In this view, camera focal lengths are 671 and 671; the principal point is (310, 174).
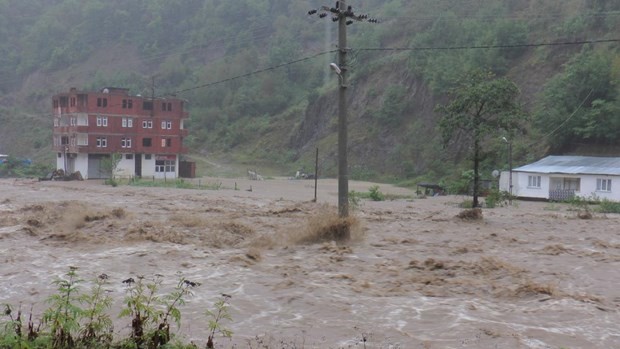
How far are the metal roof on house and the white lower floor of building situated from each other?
38600mm

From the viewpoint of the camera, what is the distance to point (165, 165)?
7425 cm

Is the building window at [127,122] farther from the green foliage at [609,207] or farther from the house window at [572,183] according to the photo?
the green foliage at [609,207]

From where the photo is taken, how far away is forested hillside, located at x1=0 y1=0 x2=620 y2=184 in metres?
62.2

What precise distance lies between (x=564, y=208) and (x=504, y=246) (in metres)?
23.2

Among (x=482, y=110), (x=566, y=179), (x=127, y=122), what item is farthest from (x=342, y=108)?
(x=127, y=122)

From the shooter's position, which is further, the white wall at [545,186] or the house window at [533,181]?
the house window at [533,181]

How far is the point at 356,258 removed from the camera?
19.2m

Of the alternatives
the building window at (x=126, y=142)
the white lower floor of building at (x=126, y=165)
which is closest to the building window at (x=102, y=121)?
the building window at (x=126, y=142)

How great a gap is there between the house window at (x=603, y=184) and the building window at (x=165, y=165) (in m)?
45.1

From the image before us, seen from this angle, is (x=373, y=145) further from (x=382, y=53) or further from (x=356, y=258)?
(x=356, y=258)

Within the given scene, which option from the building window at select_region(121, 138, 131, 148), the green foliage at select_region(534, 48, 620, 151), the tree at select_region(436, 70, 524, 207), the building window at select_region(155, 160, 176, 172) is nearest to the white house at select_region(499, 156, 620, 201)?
the green foliage at select_region(534, 48, 620, 151)

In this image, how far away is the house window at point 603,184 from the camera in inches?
1827

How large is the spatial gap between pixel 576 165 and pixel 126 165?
45.3 metres

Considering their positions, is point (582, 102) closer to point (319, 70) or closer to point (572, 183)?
point (572, 183)
